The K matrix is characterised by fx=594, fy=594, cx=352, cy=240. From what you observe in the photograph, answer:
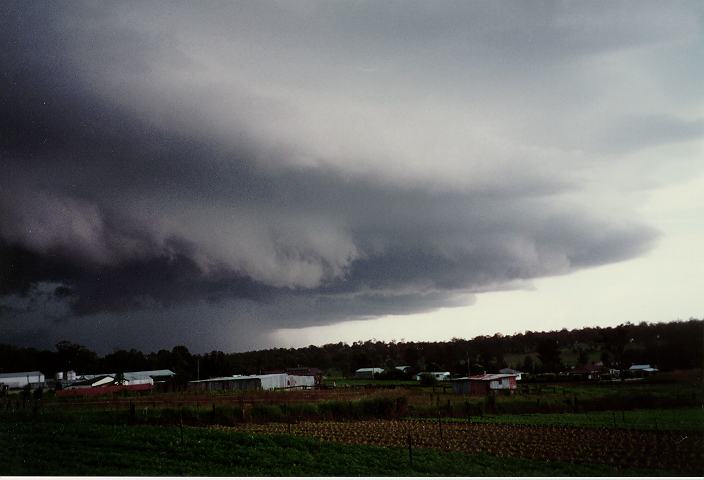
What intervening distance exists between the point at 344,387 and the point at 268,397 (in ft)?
44.5

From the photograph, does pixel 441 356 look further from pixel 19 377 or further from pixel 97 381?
pixel 19 377

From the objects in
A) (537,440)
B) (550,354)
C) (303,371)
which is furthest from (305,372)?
(537,440)

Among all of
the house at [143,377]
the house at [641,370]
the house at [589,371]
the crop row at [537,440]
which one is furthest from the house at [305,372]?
the house at [641,370]

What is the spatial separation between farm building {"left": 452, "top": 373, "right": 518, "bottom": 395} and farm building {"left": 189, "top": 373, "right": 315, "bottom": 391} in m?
19.6

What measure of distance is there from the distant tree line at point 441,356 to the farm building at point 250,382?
91cm

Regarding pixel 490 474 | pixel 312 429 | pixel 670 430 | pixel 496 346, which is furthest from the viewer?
pixel 496 346

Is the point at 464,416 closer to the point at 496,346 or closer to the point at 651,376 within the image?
Result: the point at 651,376

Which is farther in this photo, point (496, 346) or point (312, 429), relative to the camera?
point (496, 346)

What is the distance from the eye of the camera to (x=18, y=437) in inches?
867

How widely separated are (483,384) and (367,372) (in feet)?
38.7

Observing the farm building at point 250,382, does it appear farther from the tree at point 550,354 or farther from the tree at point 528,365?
the tree at point 528,365

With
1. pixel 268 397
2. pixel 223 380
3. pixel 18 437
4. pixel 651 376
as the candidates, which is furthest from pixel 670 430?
pixel 223 380

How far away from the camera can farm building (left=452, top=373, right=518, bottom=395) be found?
5959 cm

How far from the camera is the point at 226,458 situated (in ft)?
61.9
